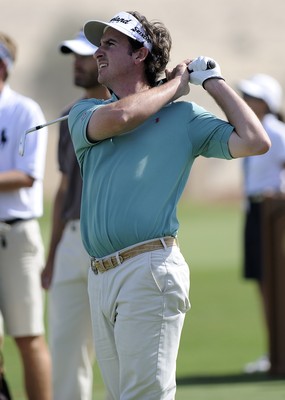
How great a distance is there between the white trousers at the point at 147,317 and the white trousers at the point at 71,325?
2031mm

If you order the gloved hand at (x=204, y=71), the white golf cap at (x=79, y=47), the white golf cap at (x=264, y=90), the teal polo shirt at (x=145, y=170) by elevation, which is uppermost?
the white golf cap at (x=79, y=47)

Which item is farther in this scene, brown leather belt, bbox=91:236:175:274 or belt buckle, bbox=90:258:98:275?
belt buckle, bbox=90:258:98:275

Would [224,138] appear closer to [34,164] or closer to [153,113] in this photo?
Answer: [153,113]

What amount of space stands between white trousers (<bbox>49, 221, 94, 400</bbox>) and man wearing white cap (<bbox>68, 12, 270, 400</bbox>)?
1.89 m

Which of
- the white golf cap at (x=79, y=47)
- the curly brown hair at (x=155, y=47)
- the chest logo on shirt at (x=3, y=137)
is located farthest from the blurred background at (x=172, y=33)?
the curly brown hair at (x=155, y=47)

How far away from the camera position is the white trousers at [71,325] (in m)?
7.39

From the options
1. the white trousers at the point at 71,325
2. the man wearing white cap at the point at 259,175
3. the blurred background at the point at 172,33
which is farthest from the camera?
the blurred background at the point at 172,33

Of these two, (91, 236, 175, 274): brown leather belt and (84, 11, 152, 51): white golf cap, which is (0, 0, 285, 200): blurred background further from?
(91, 236, 175, 274): brown leather belt

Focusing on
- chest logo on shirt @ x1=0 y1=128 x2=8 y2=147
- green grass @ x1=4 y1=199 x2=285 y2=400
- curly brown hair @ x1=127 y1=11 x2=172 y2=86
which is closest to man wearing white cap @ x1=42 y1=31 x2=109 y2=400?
chest logo on shirt @ x1=0 y1=128 x2=8 y2=147

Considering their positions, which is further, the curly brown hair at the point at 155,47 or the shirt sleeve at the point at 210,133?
the curly brown hair at the point at 155,47

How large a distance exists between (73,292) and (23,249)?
40 cm

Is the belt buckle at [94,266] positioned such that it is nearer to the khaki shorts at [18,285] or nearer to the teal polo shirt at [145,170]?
the teal polo shirt at [145,170]

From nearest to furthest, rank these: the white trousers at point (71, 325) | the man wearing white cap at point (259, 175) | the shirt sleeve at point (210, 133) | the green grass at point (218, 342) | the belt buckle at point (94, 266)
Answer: the shirt sleeve at point (210, 133) < the belt buckle at point (94, 266) < the white trousers at point (71, 325) < the green grass at point (218, 342) < the man wearing white cap at point (259, 175)

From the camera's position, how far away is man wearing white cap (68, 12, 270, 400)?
5250mm
